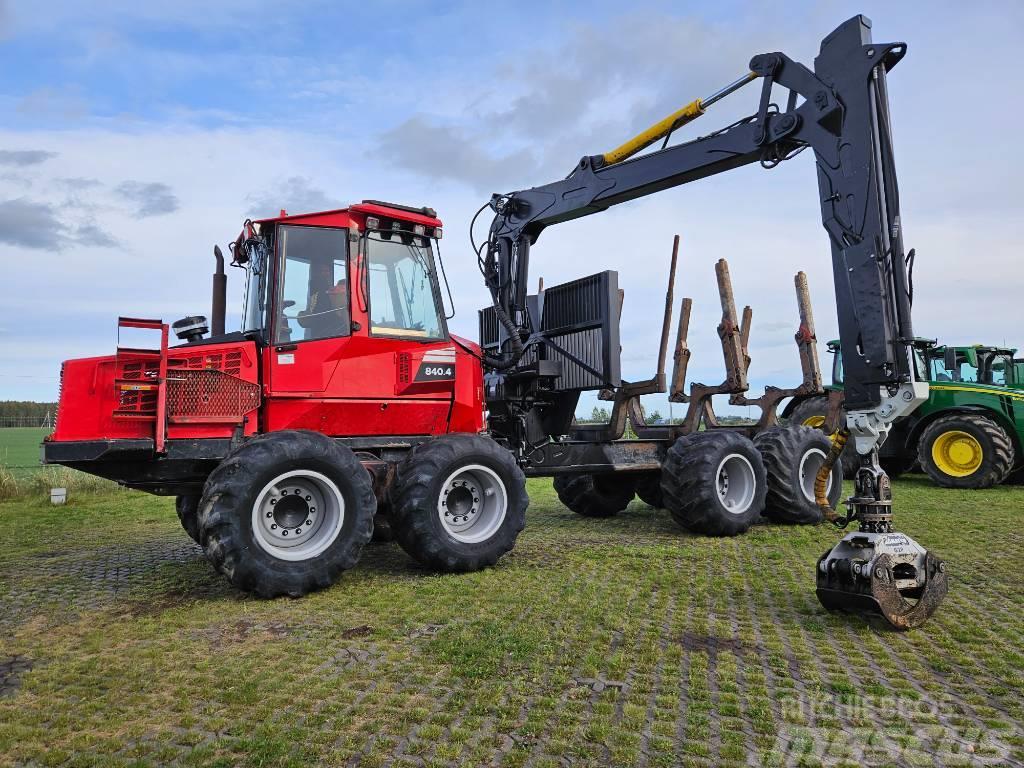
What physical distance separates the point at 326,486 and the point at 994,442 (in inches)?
477

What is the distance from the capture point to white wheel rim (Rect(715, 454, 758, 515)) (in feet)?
28.5

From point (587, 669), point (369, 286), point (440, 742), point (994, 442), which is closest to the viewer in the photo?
point (440, 742)

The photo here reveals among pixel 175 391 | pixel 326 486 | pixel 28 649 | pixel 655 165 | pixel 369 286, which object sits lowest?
pixel 28 649

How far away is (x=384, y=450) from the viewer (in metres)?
7.06

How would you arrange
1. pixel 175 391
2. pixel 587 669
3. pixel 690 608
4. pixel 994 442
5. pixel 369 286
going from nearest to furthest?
pixel 587 669
pixel 690 608
pixel 175 391
pixel 369 286
pixel 994 442

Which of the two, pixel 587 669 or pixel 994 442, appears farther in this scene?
pixel 994 442

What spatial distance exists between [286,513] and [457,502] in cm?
155

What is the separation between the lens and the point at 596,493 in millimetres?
10531

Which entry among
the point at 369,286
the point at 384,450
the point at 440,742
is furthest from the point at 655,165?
the point at 440,742

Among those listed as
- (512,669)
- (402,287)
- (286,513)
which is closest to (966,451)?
(402,287)

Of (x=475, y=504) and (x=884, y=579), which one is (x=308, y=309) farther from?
(x=884, y=579)

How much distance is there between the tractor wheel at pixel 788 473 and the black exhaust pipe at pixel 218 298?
630 centimetres

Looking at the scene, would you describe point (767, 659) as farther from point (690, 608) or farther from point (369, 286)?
point (369, 286)

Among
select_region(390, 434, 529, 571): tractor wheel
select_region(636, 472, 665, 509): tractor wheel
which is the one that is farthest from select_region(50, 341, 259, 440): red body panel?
select_region(636, 472, 665, 509): tractor wheel
